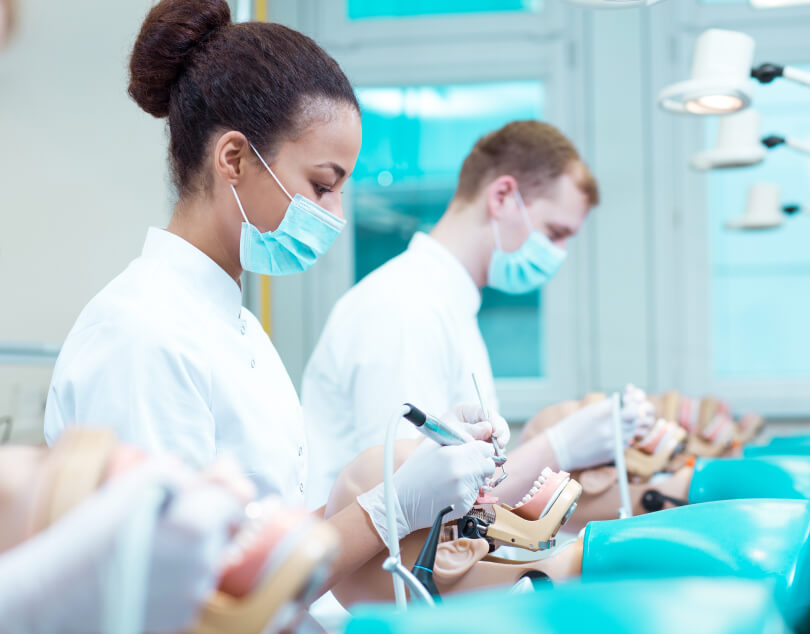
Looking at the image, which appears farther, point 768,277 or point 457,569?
point 768,277

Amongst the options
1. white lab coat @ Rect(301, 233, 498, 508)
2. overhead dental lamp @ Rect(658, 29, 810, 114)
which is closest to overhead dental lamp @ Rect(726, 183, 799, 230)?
overhead dental lamp @ Rect(658, 29, 810, 114)

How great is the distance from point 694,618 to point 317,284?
3.25 metres

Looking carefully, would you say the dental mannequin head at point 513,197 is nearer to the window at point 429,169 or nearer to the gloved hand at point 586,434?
the gloved hand at point 586,434

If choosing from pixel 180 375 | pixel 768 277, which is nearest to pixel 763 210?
pixel 768 277

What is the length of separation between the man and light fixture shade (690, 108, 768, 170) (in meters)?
0.74

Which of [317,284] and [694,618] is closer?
[694,618]

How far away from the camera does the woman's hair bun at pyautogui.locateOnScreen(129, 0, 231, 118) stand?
4.29 ft

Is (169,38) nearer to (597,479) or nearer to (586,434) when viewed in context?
(586,434)

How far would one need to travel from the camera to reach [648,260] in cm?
367

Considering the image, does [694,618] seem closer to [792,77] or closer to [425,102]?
[792,77]

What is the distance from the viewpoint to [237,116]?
128cm

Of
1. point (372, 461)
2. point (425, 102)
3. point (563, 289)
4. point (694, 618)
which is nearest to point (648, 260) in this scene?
point (563, 289)

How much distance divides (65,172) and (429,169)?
6.52 feet

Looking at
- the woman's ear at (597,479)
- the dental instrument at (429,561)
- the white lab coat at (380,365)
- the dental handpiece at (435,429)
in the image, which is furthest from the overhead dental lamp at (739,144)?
the dental instrument at (429,561)
